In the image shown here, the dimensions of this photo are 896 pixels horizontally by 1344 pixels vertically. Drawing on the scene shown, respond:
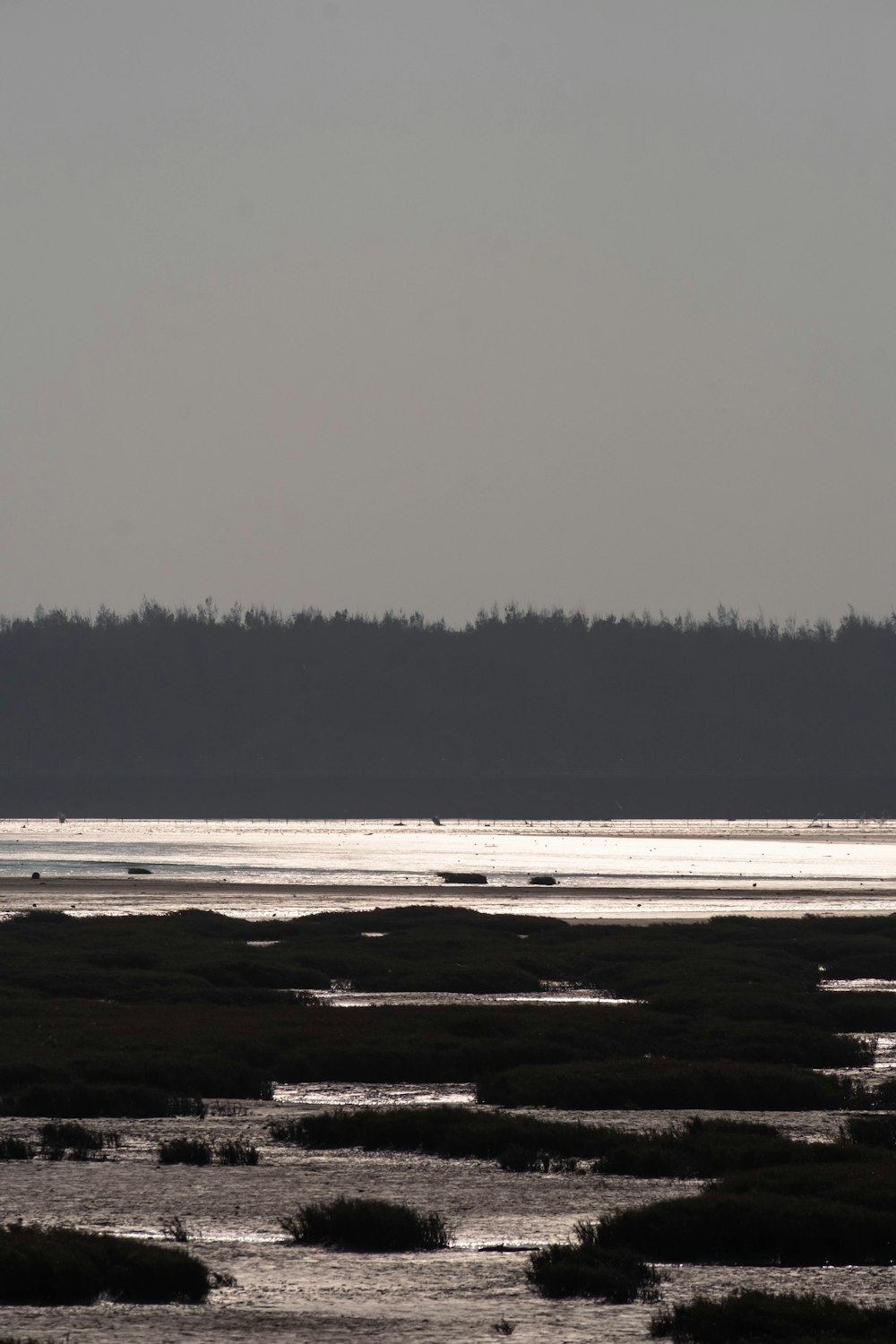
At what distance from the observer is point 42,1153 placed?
93.0ft

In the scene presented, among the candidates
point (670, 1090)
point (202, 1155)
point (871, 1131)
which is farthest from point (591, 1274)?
point (670, 1090)

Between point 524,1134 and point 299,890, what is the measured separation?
7090 centimetres

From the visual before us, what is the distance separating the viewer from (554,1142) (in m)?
29.9

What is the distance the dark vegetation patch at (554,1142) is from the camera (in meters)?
28.0

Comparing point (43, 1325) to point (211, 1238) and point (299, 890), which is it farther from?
point (299, 890)

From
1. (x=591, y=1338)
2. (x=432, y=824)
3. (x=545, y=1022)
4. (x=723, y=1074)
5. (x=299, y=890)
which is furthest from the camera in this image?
(x=432, y=824)

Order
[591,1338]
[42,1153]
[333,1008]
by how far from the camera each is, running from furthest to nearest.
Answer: [333,1008] → [42,1153] → [591,1338]

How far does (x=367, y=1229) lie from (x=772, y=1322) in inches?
232

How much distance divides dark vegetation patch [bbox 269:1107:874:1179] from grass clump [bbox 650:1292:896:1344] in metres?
8.41

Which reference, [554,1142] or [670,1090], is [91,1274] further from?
[670,1090]

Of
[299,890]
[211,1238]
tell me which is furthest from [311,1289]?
[299,890]

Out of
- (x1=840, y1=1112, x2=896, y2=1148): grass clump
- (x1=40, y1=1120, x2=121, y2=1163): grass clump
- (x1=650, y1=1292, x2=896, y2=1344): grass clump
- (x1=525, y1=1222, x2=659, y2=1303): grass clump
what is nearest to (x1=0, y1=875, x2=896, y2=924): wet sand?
(x1=40, y1=1120, x2=121, y2=1163): grass clump

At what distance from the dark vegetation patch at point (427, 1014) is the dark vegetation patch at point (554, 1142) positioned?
379 cm

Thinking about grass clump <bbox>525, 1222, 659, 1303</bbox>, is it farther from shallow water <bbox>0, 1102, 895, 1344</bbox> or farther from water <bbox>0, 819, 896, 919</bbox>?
water <bbox>0, 819, 896, 919</bbox>
